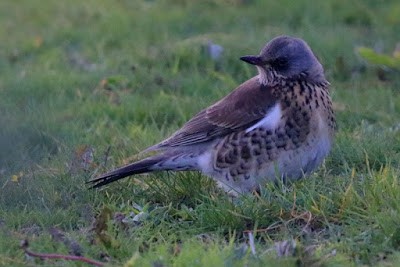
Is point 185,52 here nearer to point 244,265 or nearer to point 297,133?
point 297,133

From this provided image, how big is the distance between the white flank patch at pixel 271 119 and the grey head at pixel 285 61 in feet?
0.97

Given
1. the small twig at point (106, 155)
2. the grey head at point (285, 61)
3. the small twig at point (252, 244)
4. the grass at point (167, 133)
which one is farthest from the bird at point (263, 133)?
the small twig at point (252, 244)

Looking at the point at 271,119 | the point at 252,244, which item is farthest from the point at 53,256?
the point at 271,119

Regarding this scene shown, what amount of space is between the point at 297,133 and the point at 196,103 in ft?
7.88

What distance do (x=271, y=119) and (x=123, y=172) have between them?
105cm

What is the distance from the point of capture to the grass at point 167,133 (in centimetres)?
555

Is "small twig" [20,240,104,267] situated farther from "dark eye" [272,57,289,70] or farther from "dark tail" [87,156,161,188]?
"dark eye" [272,57,289,70]

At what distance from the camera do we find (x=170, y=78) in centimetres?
961

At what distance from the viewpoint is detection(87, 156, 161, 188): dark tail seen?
21.7 feet

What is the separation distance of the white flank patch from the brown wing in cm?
3

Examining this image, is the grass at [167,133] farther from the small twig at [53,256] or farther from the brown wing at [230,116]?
the brown wing at [230,116]

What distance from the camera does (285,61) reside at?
6816mm

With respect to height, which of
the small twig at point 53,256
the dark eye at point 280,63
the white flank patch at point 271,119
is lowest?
the small twig at point 53,256

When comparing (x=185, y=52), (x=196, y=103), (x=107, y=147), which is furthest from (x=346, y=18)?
(x=107, y=147)
